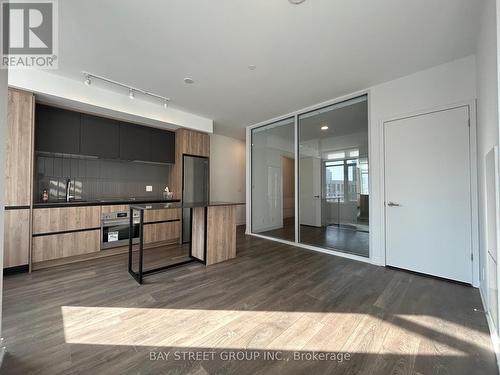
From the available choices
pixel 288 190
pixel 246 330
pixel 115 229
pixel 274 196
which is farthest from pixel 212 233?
pixel 274 196

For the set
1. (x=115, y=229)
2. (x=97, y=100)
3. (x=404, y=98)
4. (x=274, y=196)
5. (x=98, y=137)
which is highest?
(x=97, y=100)

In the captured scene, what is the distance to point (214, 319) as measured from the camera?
1897 mm

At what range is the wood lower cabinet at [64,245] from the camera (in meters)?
3.02

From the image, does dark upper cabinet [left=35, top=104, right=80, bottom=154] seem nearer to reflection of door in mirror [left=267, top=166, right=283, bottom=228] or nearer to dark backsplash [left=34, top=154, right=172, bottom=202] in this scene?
dark backsplash [left=34, top=154, right=172, bottom=202]

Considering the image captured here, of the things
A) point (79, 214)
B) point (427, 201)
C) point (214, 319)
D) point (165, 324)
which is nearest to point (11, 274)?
point (79, 214)

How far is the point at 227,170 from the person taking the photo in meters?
6.50

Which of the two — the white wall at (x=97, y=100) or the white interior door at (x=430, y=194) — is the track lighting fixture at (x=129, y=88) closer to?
the white wall at (x=97, y=100)

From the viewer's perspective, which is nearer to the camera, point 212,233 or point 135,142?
point 212,233

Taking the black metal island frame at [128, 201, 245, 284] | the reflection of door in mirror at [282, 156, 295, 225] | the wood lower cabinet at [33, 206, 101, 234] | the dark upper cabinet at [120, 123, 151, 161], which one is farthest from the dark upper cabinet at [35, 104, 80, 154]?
the reflection of door in mirror at [282, 156, 295, 225]

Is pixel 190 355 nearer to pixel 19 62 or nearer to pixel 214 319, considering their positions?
pixel 214 319

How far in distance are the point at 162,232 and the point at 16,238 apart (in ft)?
6.65

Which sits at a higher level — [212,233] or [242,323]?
[212,233]

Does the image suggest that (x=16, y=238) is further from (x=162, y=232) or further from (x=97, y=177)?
(x=162, y=232)

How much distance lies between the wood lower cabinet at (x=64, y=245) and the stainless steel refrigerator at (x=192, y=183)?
1621 millimetres
